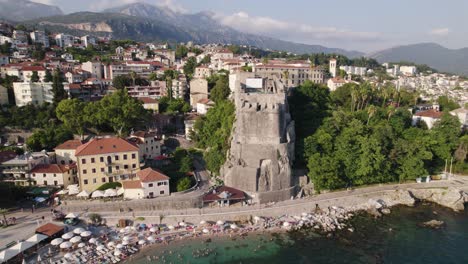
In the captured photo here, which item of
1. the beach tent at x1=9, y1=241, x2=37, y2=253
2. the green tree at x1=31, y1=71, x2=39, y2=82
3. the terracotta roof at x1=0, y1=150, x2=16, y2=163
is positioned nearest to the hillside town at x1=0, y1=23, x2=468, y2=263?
the terracotta roof at x1=0, y1=150, x2=16, y2=163

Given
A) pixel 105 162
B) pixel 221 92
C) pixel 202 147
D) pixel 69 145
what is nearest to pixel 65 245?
pixel 105 162

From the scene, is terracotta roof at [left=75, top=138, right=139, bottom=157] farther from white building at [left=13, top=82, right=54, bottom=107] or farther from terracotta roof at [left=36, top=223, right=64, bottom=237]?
white building at [left=13, top=82, right=54, bottom=107]

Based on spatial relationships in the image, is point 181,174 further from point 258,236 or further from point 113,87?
point 113,87

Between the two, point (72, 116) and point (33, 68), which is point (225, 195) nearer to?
point (72, 116)

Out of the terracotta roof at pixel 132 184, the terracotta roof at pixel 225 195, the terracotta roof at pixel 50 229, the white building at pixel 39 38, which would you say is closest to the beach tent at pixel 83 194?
the terracotta roof at pixel 132 184

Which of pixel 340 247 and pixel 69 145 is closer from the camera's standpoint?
pixel 340 247

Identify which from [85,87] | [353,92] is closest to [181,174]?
[353,92]

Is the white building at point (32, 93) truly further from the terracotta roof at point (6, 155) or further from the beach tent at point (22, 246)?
the beach tent at point (22, 246)
